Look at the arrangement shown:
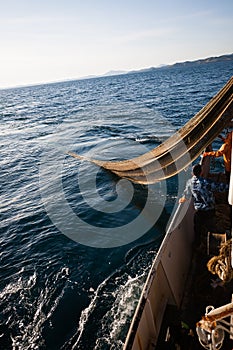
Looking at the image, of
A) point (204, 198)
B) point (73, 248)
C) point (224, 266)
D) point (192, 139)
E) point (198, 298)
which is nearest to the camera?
point (224, 266)

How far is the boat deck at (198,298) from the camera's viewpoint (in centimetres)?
427

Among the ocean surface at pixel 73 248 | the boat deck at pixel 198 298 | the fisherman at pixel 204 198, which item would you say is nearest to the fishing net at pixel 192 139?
the fisherman at pixel 204 198

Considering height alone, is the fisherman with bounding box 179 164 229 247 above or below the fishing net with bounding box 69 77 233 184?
below

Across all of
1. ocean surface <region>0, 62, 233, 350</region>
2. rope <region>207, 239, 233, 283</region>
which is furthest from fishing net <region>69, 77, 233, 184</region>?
ocean surface <region>0, 62, 233, 350</region>

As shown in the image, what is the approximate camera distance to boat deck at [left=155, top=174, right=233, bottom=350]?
427 centimetres

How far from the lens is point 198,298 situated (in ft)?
17.3

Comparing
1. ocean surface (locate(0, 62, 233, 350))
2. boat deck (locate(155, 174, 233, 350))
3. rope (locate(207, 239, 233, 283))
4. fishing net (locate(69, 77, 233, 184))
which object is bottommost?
ocean surface (locate(0, 62, 233, 350))

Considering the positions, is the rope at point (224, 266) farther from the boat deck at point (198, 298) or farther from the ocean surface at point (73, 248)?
the ocean surface at point (73, 248)

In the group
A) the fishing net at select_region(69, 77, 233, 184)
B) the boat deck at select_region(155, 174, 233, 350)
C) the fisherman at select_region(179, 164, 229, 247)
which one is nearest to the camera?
the boat deck at select_region(155, 174, 233, 350)

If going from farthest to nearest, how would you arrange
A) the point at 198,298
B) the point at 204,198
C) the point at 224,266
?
the point at 204,198 < the point at 198,298 < the point at 224,266

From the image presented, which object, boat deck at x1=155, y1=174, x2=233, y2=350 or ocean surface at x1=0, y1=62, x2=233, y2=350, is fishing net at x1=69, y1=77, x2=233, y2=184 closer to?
boat deck at x1=155, y1=174, x2=233, y2=350

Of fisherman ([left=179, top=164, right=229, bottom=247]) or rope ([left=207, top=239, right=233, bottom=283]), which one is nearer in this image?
rope ([left=207, top=239, right=233, bottom=283])

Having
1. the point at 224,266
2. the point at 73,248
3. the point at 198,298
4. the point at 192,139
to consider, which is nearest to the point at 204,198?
the point at 192,139

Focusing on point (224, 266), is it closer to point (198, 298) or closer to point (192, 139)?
point (198, 298)
